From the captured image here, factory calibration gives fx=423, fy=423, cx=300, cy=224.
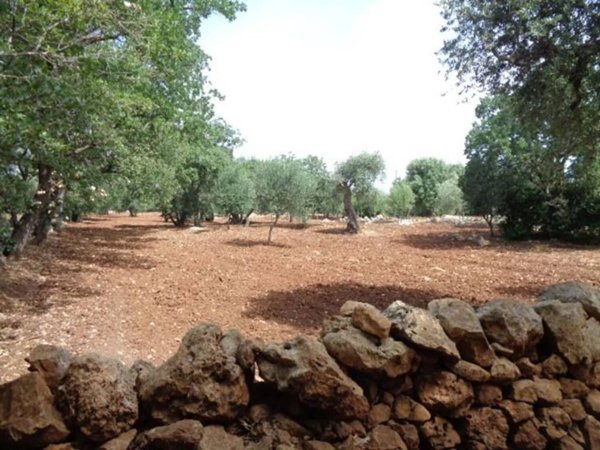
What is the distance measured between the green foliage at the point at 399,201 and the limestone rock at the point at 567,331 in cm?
5168

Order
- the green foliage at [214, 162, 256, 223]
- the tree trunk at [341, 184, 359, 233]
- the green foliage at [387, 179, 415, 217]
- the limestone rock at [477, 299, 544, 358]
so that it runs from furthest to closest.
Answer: the green foliage at [387, 179, 415, 217]
the green foliage at [214, 162, 256, 223]
the tree trunk at [341, 184, 359, 233]
the limestone rock at [477, 299, 544, 358]

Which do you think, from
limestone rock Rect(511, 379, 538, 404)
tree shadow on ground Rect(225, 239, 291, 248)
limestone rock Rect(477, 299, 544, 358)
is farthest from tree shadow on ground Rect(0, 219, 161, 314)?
limestone rock Rect(511, 379, 538, 404)

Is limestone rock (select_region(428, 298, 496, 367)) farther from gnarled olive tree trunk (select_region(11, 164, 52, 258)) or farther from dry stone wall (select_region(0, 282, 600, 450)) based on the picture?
gnarled olive tree trunk (select_region(11, 164, 52, 258))

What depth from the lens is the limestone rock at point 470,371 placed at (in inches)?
130

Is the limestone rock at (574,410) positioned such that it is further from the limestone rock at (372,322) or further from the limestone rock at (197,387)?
the limestone rock at (197,387)

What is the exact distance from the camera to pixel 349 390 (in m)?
3.04

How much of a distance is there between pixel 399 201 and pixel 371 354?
173 feet

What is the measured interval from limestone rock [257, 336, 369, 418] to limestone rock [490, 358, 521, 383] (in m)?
1.09

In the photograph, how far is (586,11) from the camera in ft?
24.0

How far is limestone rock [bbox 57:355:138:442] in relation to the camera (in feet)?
9.54

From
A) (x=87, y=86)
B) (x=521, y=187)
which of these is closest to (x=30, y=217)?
(x=87, y=86)

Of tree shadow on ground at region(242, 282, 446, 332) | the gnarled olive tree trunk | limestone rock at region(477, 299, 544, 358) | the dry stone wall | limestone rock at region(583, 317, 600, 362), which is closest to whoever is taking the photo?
the dry stone wall

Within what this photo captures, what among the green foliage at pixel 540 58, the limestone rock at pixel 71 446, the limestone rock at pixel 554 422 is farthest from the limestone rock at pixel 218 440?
the green foliage at pixel 540 58

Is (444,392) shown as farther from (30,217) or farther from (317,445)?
(30,217)
